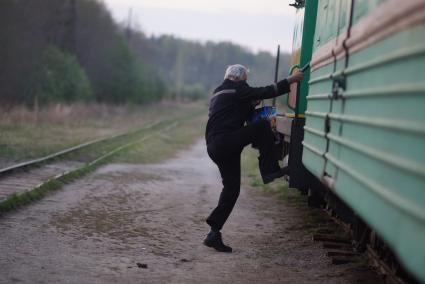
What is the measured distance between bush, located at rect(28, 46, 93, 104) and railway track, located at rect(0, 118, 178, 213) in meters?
12.7

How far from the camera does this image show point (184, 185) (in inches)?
513

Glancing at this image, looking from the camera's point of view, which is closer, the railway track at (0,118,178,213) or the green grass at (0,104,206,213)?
the green grass at (0,104,206,213)

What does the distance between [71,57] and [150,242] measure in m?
30.4

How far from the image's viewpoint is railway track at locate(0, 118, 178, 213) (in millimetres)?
9469

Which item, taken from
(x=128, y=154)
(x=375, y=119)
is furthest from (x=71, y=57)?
(x=375, y=119)

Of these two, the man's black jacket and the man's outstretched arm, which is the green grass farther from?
the man's outstretched arm

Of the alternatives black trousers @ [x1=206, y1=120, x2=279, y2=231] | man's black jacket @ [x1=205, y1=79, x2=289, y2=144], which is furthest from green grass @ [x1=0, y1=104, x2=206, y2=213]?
man's black jacket @ [x1=205, y1=79, x2=289, y2=144]

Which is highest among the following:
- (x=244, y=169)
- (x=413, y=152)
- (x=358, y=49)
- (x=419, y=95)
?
(x=358, y=49)

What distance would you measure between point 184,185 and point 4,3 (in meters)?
18.2

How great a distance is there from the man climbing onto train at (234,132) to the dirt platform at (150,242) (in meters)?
0.62

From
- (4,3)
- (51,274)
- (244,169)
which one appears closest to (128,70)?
(4,3)

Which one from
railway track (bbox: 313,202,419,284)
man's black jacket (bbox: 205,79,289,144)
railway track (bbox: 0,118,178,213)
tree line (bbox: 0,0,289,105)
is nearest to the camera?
railway track (bbox: 313,202,419,284)

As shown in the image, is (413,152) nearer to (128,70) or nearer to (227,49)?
(128,70)

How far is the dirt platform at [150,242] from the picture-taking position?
5812 mm
